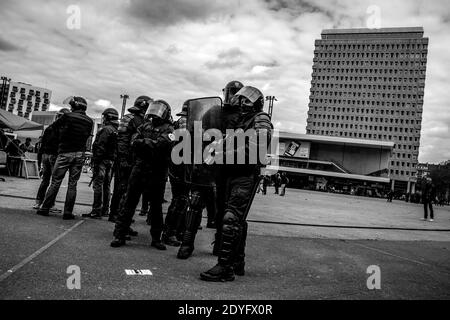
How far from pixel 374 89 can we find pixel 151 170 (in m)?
143

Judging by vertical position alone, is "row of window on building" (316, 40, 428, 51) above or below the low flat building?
above

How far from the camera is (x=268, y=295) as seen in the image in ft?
10.5

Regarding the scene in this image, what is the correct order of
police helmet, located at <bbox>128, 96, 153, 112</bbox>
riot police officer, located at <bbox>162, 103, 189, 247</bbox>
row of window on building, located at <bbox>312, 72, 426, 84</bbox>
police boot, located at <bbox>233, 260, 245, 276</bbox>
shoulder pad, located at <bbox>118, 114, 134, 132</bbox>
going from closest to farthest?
police boot, located at <bbox>233, 260, 245, 276</bbox>
riot police officer, located at <bbox>162, 103, 189, 247</bbox>
police helmet, located at <bbox>128, 96, 153, 112</bbox>
shoulder pad, located at <bbox>118, 114, 134, 132</bbox>
row of window on building, located at <bbox>312, 72, 426, 84</bbox>

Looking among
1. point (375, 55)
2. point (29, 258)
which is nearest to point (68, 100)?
point (29, 258)

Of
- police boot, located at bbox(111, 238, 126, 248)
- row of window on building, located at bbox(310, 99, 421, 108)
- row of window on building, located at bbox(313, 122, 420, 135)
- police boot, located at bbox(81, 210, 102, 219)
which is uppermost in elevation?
row of window on building, located at bbox(310, 99, 421, 108)

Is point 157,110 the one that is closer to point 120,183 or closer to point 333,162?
point 120,183

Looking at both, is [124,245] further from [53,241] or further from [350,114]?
[350,114]

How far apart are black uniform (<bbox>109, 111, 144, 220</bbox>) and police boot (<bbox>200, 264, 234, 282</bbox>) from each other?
9.01 ft

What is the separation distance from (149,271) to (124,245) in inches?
49.4

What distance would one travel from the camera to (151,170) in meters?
4.87

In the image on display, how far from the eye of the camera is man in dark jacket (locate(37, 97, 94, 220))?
6.26 meters

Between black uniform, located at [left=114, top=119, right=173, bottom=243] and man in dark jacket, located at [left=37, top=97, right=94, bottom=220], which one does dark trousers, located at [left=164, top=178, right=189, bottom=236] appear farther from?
man in dark jacket, located at [left=37, top=97, right=94, bottom=220]

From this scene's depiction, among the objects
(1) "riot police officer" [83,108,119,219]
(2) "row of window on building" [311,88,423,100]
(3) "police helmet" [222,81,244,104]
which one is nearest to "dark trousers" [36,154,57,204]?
(1) "riot police officer" [83,108,119,219]
